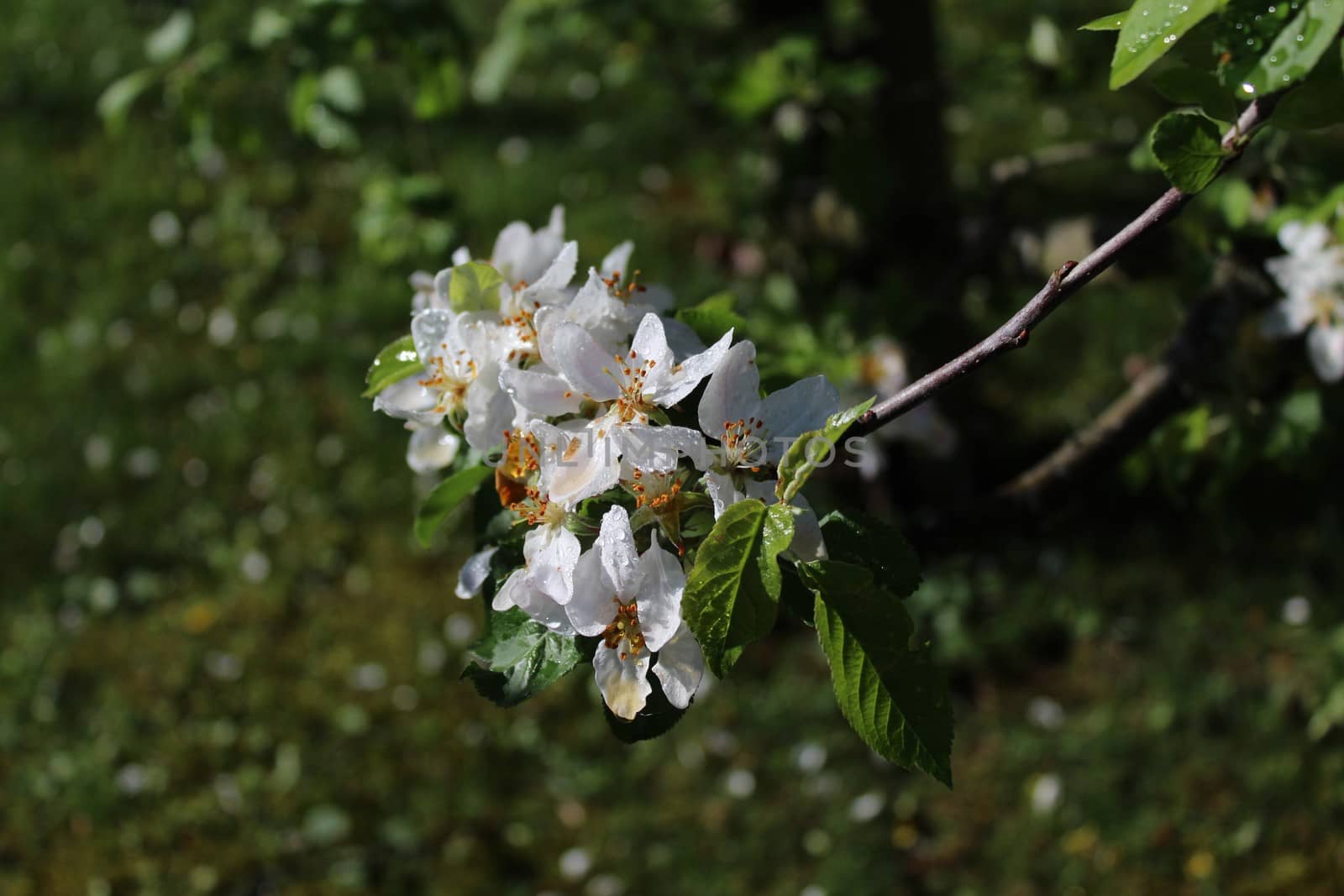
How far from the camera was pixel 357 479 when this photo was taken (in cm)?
365

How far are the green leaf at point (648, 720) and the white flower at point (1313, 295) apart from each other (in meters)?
1.02

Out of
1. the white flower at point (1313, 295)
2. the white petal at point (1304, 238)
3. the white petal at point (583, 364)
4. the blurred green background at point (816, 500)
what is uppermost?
the white petal at point (583, 364)

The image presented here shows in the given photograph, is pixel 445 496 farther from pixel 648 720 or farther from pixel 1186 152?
pixel 1186 152

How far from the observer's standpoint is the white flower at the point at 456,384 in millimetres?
1149

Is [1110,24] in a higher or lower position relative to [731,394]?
higher

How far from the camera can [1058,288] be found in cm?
96

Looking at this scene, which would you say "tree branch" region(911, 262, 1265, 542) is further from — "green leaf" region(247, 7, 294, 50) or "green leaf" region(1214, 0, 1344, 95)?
"green leaf" region(247, 7, 294, 50)

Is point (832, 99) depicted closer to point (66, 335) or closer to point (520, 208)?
point (520, 208)

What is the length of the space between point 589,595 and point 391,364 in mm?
396

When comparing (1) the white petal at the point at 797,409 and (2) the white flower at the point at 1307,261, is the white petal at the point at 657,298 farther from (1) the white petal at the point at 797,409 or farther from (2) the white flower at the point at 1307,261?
(2) the white flower at the point at 1307,261

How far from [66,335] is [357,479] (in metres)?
1.38

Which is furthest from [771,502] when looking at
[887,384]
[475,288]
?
[887,384]

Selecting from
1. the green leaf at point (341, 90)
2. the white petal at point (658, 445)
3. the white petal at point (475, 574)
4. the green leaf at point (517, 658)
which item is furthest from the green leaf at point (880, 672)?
the green leaf at point (341, 90)

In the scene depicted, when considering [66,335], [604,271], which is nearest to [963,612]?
[604,271]
